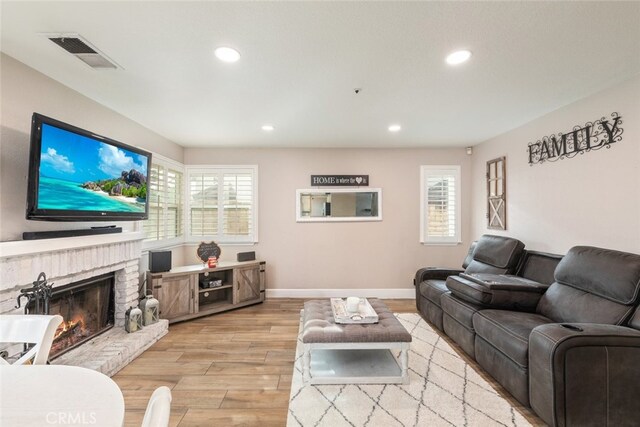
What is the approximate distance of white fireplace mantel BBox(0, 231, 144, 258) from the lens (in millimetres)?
1788

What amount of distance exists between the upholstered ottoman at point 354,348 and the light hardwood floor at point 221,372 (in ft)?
1.05

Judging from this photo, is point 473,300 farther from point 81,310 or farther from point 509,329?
point 81,310

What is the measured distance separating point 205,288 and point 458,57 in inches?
152

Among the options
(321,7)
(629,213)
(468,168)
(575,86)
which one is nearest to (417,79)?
(321,7)

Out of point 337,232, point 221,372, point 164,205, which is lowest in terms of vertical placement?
point 221,372

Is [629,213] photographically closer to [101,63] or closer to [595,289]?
[595,289]

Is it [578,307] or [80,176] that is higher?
[80,176]

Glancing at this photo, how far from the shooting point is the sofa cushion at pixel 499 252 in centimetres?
317

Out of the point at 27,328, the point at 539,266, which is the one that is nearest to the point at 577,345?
the point at 539,266

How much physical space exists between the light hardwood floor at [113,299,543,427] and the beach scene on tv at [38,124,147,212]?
4.98 feet

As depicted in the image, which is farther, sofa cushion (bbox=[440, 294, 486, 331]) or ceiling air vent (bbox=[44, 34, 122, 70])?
sofa cushion (bbox=[440, 294, 486, 331])

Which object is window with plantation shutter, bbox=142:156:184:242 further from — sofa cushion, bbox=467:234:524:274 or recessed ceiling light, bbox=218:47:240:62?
sofa cushion, bbox=467:234:524:274

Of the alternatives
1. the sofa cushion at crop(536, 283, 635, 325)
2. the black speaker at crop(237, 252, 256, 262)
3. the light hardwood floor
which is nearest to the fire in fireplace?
the light hardwood floor

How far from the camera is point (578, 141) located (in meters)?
2.76
